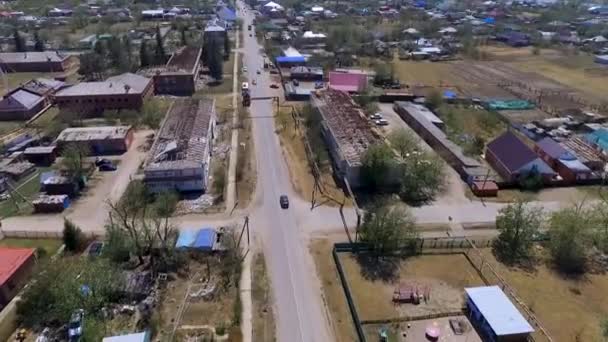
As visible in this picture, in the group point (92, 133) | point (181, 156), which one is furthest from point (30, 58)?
point (181, 156)

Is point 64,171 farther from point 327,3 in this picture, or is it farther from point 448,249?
point 327,3

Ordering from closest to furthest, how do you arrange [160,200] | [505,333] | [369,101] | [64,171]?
1. [505,333]
2. [160,200]
3. [64,171]
4. [369,101]

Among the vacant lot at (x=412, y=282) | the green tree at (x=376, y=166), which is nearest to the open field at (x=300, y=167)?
the green tree at (x=376, y=166)

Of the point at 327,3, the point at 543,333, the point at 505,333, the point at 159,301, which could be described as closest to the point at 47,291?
the point at 159,301

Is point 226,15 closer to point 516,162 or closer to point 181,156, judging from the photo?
point 181,156

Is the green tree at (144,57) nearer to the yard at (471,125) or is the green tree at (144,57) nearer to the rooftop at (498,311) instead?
the yard at (471,125)

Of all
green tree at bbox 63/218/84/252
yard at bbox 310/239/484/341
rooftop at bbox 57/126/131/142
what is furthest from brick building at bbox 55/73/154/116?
yard at bbox 310/239/484/341

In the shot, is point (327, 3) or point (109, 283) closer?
point (109, 283)
